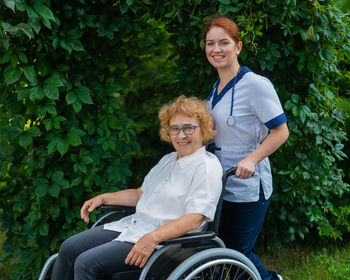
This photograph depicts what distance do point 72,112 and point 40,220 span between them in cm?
78

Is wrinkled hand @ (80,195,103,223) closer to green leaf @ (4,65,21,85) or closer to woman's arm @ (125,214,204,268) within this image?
woman's arm @ (125,214,204,268)

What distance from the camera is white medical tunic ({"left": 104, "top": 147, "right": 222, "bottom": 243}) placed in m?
2.01

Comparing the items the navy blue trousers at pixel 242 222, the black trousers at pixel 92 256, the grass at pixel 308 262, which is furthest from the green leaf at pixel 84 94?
the grass at pixel 308 262

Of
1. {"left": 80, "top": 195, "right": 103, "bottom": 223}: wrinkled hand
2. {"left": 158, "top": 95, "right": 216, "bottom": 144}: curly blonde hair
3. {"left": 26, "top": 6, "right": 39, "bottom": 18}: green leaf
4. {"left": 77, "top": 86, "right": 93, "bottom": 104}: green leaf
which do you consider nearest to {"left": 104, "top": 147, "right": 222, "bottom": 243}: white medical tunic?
{"left": 158, "top": 95, "right": 216, "bottom": 144}: curly blonde hair

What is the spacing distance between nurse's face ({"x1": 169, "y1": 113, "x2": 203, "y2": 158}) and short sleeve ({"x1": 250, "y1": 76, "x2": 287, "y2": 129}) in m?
0.31

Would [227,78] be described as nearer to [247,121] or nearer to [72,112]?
[247,121]

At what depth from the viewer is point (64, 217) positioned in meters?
3.04

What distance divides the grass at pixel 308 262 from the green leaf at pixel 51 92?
5.91 ft

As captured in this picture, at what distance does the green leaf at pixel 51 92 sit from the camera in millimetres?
2511

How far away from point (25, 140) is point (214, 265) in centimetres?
138

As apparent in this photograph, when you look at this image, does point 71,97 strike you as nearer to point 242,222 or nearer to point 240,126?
point 240,126

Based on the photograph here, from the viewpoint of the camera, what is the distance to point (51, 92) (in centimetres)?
252

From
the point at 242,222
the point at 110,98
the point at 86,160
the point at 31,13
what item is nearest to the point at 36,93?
the point at 31,13

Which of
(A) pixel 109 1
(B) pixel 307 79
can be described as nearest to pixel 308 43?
(B) pixel 307 79
